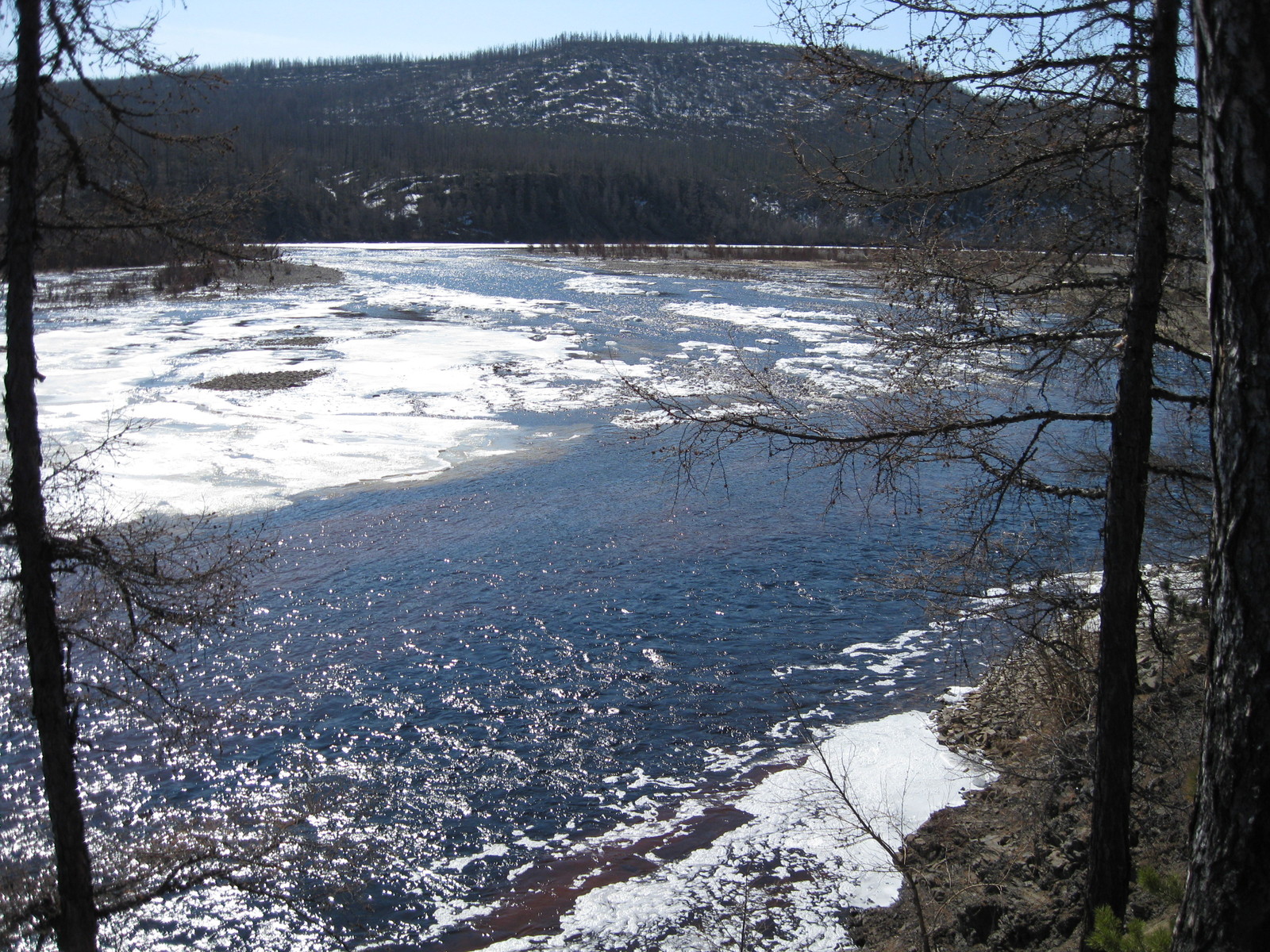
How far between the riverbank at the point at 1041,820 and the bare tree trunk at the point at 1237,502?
210cm

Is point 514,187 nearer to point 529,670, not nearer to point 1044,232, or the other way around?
point 529,670

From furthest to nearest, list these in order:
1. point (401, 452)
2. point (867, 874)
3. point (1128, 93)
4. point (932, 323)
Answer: point (401, 452) → point (867, 874) → point (932, 323) → point (1128, 93)

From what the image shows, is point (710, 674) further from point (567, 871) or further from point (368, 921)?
point (368, 921)

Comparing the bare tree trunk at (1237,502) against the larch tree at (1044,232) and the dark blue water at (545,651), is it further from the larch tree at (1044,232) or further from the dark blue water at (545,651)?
the dark blue water at (545,651)

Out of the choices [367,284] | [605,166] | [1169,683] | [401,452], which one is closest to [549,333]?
[401,452]

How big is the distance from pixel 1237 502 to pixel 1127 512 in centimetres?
240

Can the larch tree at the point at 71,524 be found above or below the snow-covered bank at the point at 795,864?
above

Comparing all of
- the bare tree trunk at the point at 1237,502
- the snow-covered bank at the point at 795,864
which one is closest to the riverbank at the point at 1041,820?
the snow-covered bank at the point at 795,864

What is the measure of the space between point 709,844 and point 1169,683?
13.1 feet

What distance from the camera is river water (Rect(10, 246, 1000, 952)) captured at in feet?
21.7

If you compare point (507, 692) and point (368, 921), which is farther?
point (507, 692)

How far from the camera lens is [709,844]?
23.0 feet

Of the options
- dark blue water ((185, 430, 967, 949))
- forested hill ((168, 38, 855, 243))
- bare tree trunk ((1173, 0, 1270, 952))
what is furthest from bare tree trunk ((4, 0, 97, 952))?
forested hill ((168, 38, 855, 243))

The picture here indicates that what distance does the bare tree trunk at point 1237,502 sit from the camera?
102 inches
